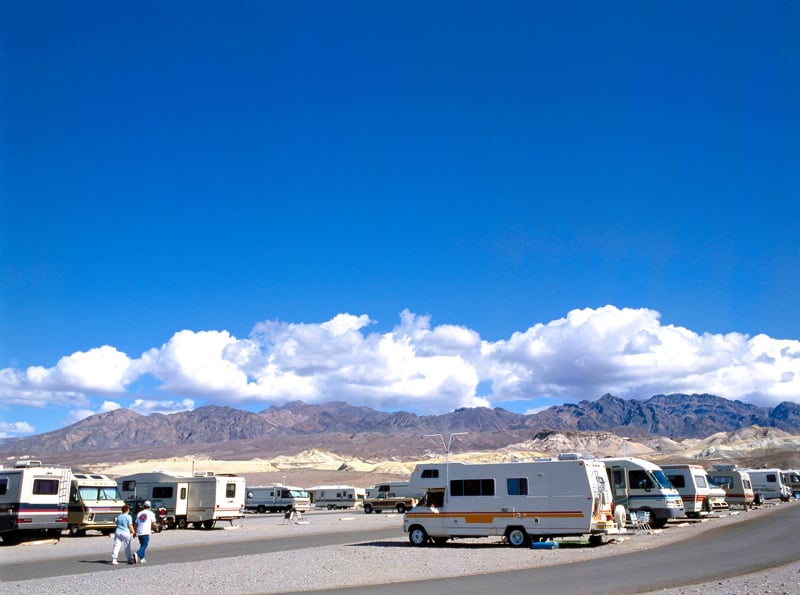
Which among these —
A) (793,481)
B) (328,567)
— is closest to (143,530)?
(328,567)

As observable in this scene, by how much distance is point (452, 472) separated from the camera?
2723 cm

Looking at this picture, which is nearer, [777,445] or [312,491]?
[312,491]

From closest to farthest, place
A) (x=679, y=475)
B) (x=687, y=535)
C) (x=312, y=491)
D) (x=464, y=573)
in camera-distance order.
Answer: (x=464, y=573) → (x=687, y=535) → (x=679, y=475) → (x=312, y=491)

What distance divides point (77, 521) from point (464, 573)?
72.4ft

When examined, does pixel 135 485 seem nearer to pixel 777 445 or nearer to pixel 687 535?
pixel 687 535

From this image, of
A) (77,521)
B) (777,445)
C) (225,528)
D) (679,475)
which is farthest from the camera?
(777,445)

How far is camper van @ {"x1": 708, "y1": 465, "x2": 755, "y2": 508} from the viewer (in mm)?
48062

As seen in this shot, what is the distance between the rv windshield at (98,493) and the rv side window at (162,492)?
12.1 feet

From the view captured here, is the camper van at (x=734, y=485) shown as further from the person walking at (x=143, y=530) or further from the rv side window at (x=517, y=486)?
the person walking at (x=143, y=530)

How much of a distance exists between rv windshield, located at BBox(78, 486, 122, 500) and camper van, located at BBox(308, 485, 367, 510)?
37211 mm

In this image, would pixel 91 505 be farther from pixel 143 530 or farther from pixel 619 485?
pixel 619 485

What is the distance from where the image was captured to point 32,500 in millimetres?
29641

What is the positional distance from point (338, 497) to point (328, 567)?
52030 millimetres

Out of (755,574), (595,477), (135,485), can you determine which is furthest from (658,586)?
(135,485)
